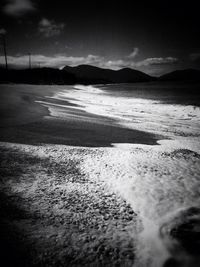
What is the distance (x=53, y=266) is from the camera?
104 inches

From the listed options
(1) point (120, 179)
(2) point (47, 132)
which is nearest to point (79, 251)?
(1) point (120, 179)

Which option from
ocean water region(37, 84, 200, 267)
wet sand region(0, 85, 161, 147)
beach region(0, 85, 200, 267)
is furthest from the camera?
wet sand region(0, 85, 161, 147)

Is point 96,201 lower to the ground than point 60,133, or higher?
lower

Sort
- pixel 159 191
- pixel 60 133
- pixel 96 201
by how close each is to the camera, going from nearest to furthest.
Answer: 1. pixel 96 201
2. pixel 159 191
3. pixel 60 133

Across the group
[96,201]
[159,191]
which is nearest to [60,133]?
[96,201]

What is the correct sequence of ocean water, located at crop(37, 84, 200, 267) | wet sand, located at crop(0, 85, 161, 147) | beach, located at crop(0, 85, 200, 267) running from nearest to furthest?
beach, located at crop(0, 85, 200, 267) < ocean water, located at crop(37, 84, 200, 267) < wet sand, located at crop(0, 85, 161, 147)

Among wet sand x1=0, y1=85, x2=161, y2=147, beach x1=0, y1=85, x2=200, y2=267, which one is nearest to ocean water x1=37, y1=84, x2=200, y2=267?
beach x1=0, y1=85, x2=200, y2=267

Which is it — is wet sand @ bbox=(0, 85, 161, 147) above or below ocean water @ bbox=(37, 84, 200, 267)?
above

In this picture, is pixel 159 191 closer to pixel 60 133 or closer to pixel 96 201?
pixel 96 201

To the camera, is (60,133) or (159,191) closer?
(159,191)

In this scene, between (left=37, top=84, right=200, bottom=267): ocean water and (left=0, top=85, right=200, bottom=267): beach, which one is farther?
(left=37, top=84, right=200, bottom=267): ocean water

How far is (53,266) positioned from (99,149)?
4573mm

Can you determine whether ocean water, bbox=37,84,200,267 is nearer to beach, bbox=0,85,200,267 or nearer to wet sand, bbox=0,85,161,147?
beach, bbox=0,85,200,267

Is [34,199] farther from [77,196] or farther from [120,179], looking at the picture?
[120,179]
